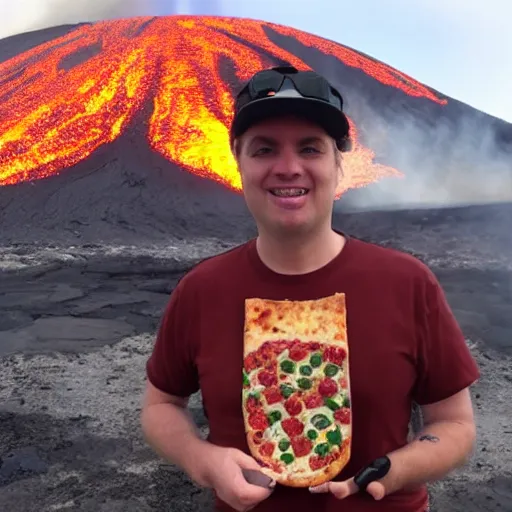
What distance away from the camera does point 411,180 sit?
650 inches

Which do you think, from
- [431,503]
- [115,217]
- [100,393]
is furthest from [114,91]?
[431,503]

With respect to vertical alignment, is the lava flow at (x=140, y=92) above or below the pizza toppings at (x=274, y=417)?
above

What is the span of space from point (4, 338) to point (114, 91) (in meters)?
11.1

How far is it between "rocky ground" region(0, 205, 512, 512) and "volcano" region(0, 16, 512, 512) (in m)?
0.02

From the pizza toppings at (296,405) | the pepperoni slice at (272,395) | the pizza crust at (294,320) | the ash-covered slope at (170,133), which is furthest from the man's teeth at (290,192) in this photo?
the ash-covered slope at (170,133)

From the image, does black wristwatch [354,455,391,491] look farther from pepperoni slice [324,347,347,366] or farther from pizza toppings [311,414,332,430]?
pepperoni slice [324,347,347,366]

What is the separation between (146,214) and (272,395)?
11.6m

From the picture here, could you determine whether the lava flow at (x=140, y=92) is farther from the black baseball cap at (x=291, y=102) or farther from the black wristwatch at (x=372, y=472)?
the black wristwatch at (x=372, y=472)

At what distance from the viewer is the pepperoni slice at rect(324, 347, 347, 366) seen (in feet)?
4.95

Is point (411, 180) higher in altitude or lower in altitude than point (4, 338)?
higher

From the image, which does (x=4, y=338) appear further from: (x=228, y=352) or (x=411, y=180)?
(x=411, y=180)

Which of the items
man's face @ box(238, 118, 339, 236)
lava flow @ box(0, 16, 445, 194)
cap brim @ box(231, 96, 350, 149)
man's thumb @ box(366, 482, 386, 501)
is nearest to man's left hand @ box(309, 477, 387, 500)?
man's thumb @ box(366, 482, 386, 501)

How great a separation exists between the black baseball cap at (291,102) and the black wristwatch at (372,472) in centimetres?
81

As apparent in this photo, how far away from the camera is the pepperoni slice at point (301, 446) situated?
4.93 feet
